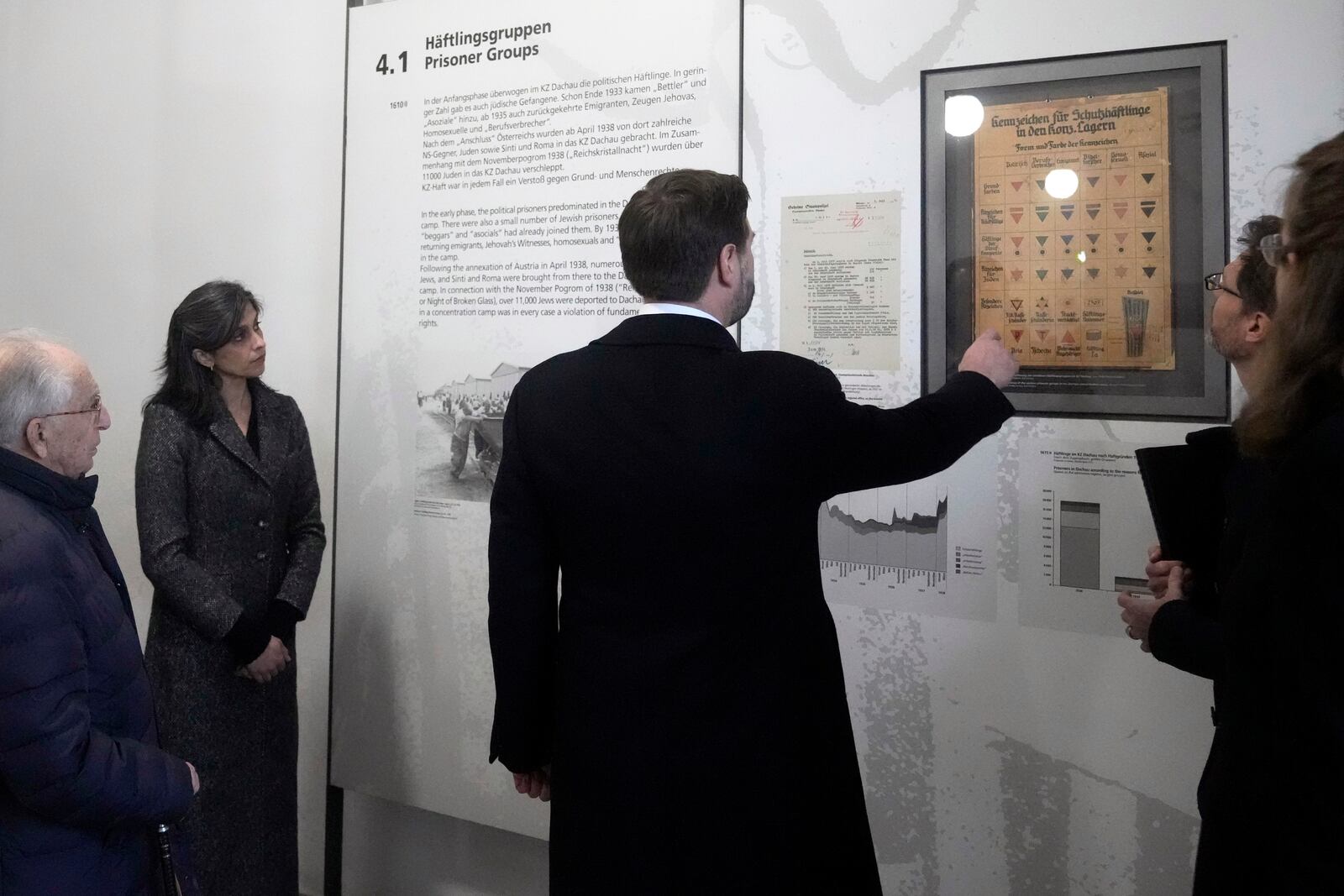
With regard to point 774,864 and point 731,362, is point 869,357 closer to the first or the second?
point 731,362

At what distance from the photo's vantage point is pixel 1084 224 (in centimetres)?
206

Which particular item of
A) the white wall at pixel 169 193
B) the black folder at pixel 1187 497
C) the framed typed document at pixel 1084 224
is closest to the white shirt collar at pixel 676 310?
the black folder at pixel 1187 497

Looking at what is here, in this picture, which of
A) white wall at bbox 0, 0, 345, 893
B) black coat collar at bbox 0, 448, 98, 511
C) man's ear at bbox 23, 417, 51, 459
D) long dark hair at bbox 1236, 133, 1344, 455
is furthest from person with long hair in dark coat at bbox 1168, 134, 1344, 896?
white wall at bbox 0, 0, 345, 893

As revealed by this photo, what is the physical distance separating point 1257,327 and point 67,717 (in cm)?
188

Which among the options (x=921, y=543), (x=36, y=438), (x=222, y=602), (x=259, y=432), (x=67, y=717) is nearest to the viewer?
(x=67, y=717)

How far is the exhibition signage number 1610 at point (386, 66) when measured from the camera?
2.86m

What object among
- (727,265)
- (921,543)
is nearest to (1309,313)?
(727,265)

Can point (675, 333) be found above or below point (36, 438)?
above

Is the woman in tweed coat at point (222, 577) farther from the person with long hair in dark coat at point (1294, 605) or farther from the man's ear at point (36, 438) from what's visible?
the person with long hair in dark coat at point (1294, 605)

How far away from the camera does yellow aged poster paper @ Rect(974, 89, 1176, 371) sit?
6.56ft

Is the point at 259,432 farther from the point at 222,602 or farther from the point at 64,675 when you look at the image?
the point at 64,675

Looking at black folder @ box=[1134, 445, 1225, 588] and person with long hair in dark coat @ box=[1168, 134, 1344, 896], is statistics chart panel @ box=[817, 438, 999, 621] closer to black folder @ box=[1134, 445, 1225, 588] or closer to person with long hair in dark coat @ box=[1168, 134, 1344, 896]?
black folder @ box=[1134, 445, 1225, 588]

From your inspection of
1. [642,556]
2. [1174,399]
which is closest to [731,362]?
[642,556]

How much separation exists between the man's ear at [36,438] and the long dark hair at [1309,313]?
1808 mm
